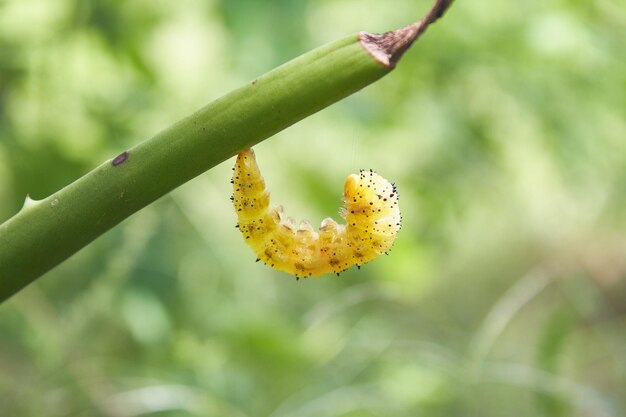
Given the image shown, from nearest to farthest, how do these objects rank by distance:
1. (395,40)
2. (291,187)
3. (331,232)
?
(395,40) < (331,232) < (291,187)

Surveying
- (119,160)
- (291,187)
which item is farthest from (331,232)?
(291,187)

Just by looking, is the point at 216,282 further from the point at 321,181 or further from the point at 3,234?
the point at 3,234

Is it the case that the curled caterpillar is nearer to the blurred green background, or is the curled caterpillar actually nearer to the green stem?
the green stem

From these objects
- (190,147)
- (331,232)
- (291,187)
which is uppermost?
(291,187)

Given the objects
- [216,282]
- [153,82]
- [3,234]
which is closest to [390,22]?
[153,82]

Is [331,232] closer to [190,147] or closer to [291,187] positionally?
[190,147]

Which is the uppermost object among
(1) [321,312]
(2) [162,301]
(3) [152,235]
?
(3) [152,235]

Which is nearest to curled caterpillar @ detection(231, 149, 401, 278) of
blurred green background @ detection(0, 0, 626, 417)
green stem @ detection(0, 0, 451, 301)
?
green stem @ detection(0, 0, 451, 301)
